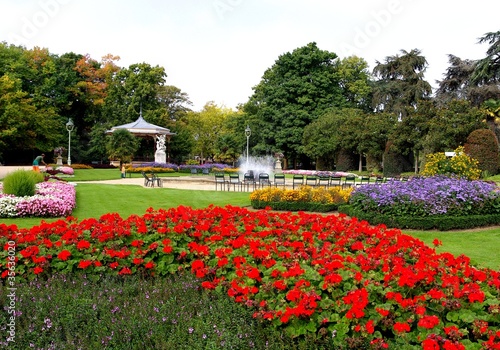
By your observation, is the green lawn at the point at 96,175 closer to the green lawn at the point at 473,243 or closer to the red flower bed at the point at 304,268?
the green lawn at the point at 473,243

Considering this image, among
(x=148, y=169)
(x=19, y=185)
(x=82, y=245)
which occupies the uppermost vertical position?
(x=148, y=169)

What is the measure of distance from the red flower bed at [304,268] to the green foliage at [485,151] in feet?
69.0

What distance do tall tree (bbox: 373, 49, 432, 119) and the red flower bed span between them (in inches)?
1613

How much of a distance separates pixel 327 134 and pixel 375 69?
1294 cm

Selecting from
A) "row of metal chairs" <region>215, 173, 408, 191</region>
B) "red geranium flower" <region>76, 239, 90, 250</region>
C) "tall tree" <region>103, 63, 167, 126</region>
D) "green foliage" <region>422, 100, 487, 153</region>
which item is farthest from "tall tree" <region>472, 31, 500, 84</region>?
"red geranium flower" <region>76, 239, 90, 250</region>

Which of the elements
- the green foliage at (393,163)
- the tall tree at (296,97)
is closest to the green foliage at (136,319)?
the green foliage at (393,163)

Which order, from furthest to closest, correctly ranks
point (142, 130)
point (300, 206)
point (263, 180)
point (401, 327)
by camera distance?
point (142, 130) < point (263, 180) < point (300, 206) < point (401, 327)

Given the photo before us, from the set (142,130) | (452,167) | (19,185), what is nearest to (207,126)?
(142,130)

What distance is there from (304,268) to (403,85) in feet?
146

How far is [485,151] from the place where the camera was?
78.1ft

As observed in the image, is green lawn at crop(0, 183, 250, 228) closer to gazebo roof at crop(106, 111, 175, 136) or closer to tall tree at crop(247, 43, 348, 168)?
gazebo roof at crop(106, 111, 175, 136)

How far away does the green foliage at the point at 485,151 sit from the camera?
23594mm

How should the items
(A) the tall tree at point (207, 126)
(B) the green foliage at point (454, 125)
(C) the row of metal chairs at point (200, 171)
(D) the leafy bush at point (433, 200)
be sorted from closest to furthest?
1. (D) the leafy bush at point (433, 200)
2. (B) the green foliage at point (454, 125)
3. (C) the row of metal chairs at point (200, 171)
4. (A) the tall tree at point (207, 126)

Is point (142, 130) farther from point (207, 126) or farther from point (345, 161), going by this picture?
point (345, 161)
